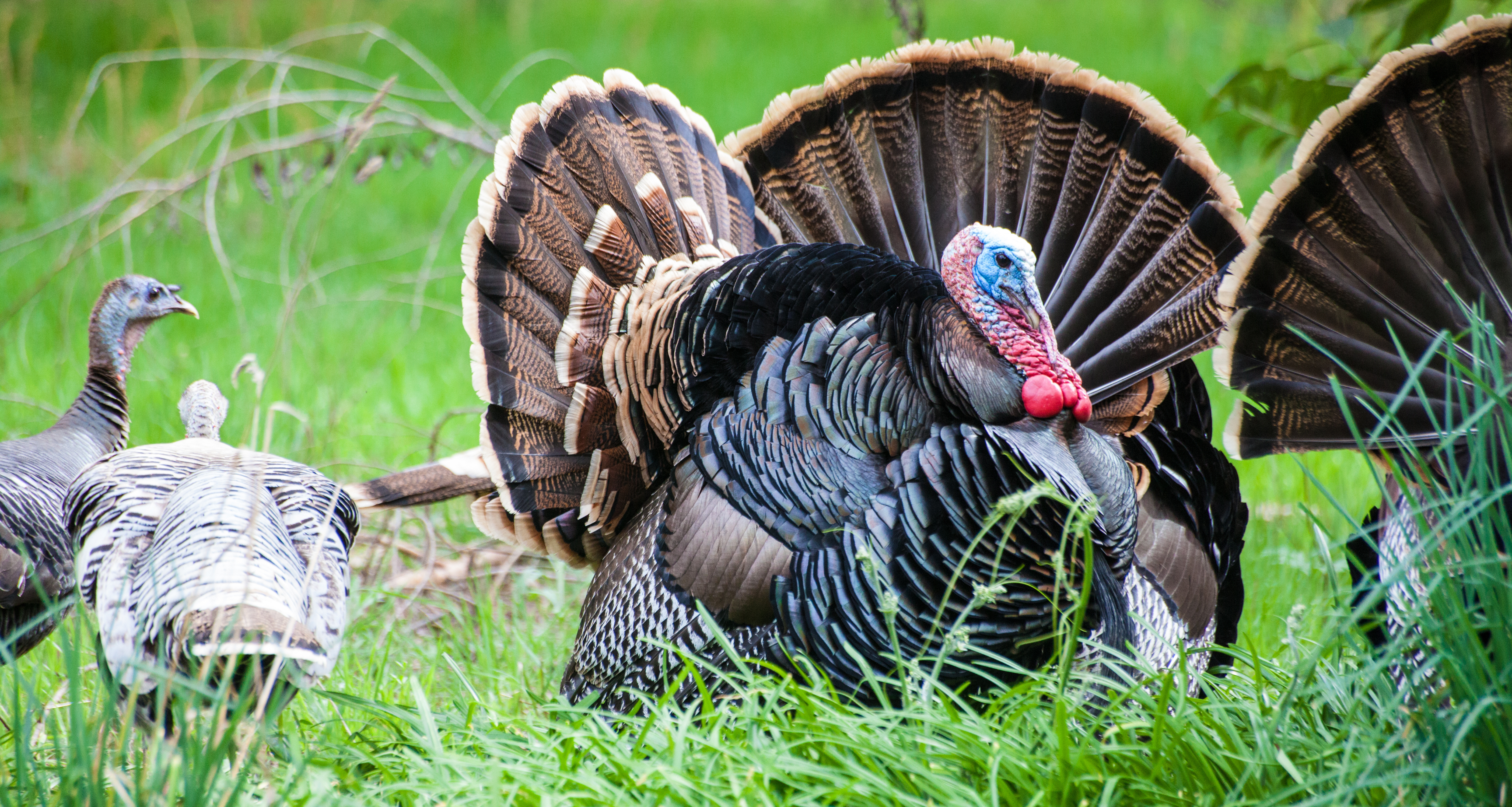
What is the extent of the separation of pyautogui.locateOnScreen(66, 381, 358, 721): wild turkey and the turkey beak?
3.12 feet

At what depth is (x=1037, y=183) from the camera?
10.0 ft

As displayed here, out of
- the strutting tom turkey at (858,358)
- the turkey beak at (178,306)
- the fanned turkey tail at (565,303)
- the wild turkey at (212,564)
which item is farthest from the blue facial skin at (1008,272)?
the turkey beak at (178,306)

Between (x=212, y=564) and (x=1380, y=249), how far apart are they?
237cm

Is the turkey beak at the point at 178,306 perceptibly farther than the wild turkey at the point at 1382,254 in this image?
Yes

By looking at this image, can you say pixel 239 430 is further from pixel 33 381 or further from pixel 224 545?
pixel 224 545

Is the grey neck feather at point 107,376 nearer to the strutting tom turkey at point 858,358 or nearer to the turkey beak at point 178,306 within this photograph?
the turkey beak at point 178,306

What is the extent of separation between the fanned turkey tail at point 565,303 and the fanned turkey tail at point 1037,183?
0.34 metres

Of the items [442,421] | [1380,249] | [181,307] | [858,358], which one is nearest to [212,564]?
[858,358]

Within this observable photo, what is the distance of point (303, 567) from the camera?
7.92 feet

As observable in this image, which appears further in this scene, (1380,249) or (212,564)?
(1380,249)

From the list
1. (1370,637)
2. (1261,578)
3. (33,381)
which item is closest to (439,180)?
(33,381)

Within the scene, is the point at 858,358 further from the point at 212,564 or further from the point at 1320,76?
the point at 1320,76

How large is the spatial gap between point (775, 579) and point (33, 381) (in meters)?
3.71

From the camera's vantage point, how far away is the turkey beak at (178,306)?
365 centimetres
